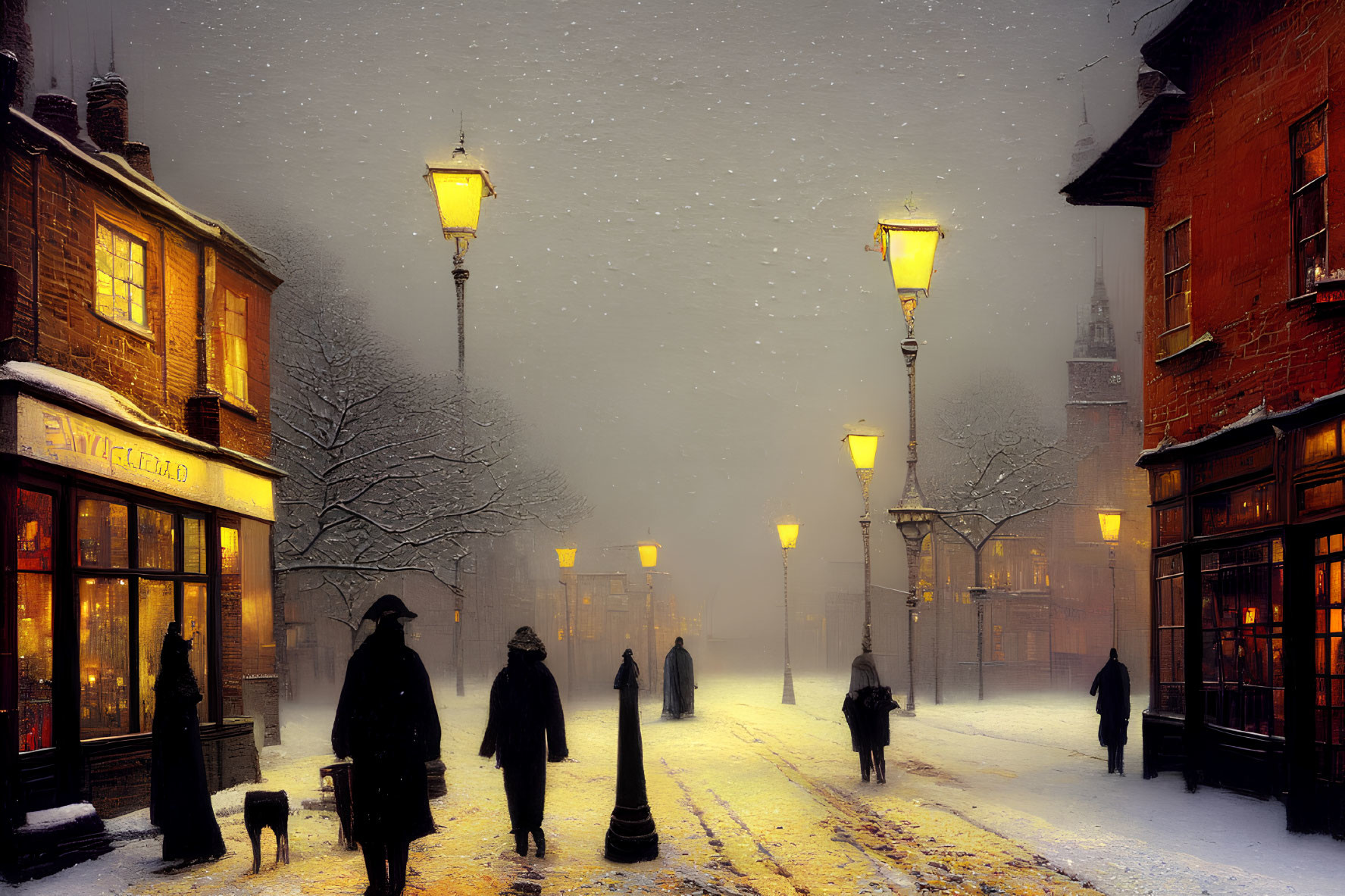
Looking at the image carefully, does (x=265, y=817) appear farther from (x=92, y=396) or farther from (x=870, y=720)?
(x=870, y=720)

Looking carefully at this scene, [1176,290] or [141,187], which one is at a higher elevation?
[141,187]

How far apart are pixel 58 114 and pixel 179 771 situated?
343 inches

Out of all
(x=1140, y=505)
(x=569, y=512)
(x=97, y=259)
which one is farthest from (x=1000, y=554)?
(x=97, y=259)

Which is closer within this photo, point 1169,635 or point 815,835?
point 815,835

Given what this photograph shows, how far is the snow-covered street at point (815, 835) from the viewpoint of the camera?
313 inches

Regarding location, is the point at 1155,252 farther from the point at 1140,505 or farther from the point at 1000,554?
the point at 1140,505

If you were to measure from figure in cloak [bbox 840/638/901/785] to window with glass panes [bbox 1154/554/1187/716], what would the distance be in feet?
12.1

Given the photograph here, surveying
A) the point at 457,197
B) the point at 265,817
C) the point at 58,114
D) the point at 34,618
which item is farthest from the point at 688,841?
the point at 58,114

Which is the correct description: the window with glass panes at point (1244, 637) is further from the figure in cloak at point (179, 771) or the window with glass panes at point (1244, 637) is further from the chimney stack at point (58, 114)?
the chimney stack at point (58, 114)

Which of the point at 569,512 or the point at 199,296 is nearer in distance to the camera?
the point at 199,296

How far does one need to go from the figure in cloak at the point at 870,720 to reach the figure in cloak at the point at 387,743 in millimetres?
6998

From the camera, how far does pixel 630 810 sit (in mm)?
8625

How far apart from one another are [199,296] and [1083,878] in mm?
12525

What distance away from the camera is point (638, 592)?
62188 millimetres
